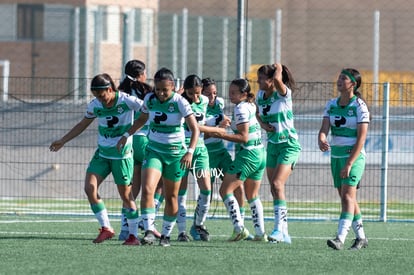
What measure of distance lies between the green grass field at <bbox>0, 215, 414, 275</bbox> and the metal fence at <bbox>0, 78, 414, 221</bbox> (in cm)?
355

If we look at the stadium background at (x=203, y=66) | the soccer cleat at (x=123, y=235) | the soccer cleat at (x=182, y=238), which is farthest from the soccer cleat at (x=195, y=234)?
the stadium background at (x=203, y=66)

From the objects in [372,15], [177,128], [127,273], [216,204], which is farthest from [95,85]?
[372,15]

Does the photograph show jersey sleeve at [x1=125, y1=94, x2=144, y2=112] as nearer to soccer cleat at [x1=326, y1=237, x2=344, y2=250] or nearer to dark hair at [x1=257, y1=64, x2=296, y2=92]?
dark hair at [x1=257, y1=64, x2=296, y2=92]

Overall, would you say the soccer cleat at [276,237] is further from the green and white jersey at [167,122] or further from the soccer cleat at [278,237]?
the green and white jersey at [167,122]

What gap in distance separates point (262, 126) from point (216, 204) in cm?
490

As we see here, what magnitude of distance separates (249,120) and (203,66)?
19157 mm

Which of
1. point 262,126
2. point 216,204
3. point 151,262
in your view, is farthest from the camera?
point 216,204

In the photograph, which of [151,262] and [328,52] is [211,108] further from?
[328,52]

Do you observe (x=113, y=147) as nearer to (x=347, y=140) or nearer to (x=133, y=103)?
(x=133, y=103)

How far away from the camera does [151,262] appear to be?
10.7 metres

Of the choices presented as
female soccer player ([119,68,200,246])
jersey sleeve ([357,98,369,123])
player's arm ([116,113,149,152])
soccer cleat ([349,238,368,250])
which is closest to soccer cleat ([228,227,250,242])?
female soccer player ([119,68,200,246])

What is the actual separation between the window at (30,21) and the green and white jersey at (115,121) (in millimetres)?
25200

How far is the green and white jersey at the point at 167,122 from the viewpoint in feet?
39.9

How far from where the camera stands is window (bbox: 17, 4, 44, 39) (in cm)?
3717
